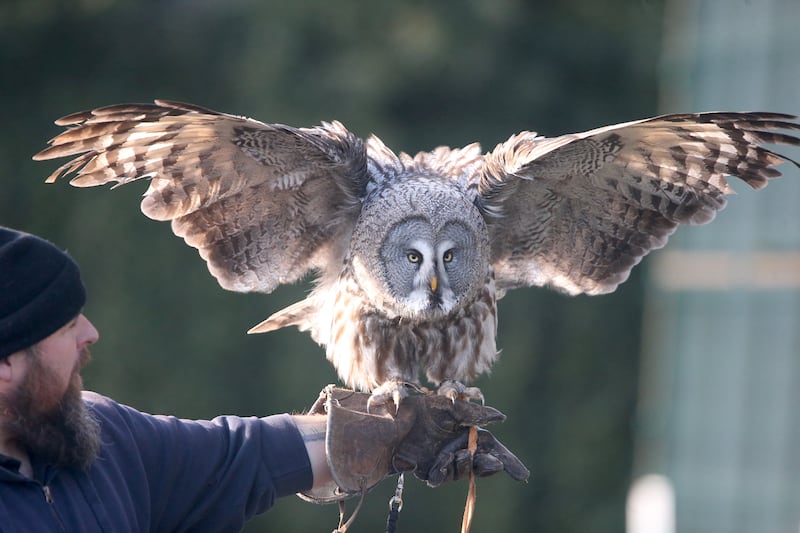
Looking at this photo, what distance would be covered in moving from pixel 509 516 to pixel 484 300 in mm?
4427

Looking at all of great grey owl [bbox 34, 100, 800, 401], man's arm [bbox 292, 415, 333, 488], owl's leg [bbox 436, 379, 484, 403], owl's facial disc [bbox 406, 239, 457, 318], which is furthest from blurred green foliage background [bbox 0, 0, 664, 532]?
man's arm [bbox 292, 415, 333, 488]

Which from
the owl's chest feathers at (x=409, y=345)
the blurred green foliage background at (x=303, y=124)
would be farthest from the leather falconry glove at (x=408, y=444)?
the blurred green foliage background at (x=303, y=124)

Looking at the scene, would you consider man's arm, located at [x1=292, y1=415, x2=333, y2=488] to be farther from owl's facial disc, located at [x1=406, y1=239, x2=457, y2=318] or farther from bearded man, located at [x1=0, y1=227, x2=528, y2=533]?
owl's facial disc, located at [x1=406, y1=239, x2=457, y2=318]

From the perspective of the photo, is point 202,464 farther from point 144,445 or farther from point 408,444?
point 408,444

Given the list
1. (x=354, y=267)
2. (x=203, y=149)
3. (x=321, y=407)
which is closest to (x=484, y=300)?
(x=354, y=267)

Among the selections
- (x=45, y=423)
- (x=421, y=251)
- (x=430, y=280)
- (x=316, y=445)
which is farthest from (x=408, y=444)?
(x=45, y=423)

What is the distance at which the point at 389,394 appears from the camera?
325 cm

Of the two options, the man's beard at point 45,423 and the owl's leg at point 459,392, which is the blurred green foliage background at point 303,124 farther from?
the man's beard at point 45,423

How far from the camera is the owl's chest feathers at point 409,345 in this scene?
139 inches

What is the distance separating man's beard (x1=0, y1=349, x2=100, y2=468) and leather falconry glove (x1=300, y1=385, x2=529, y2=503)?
736 millimetres

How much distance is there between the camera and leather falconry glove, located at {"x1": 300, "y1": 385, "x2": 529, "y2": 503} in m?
2.89

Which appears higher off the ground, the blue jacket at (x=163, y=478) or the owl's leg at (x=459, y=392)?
the owl's leg at (x=459, y=392)

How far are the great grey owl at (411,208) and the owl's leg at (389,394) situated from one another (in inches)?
0.6

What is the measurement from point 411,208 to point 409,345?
46 cm
